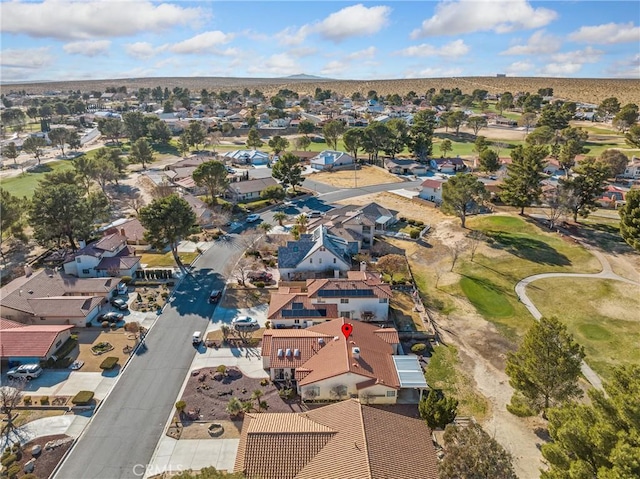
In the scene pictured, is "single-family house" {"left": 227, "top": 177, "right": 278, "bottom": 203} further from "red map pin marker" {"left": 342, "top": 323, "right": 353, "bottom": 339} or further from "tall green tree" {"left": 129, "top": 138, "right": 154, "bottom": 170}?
"red map pin marker" {"left": 342, "top": 323, "right": 353, "bottom": 339}

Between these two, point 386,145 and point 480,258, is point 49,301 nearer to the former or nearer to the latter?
point 480,258

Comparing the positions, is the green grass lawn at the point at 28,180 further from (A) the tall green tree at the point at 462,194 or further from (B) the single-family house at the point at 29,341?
(A) the tall green tree at the point at 462,194

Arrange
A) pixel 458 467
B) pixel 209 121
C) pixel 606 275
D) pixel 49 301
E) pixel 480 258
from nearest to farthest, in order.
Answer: pixel 458 467
pixel 49 301
pixel 606 275
pixel 480 258
pixel 209 121

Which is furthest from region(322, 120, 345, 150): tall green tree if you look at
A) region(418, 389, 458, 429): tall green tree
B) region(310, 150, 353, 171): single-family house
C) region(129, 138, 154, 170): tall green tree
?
region(418, 389, 458, 429): tall green tree

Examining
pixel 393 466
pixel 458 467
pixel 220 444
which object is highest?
pixel 458 467

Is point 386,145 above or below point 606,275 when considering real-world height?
above

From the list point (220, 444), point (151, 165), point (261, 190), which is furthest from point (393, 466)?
point (151, 165)
